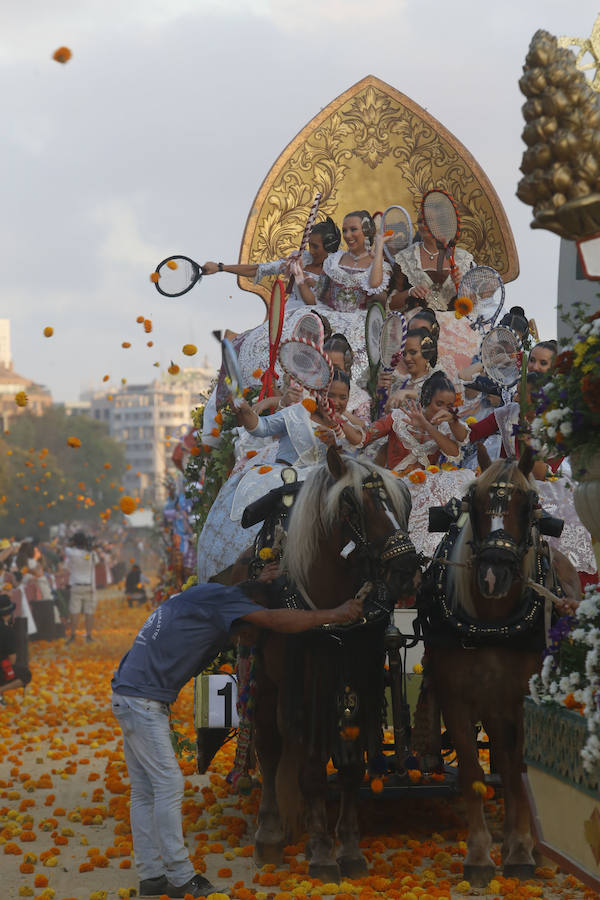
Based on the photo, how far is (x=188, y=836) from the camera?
830cm

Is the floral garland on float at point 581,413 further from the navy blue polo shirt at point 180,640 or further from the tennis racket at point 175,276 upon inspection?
the tennis racket at point 175,276

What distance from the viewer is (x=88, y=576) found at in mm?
21188

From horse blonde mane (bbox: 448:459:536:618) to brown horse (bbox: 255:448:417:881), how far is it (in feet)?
1.17

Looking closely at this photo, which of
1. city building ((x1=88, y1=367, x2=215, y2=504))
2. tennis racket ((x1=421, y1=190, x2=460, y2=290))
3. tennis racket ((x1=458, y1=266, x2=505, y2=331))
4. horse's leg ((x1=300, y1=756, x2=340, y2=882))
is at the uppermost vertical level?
city building ((x1=88, y1=367, x2=215, y2=504))

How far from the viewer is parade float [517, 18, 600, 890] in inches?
199

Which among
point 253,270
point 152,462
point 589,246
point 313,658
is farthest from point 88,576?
point 152,462

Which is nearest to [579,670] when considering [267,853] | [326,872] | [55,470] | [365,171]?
[326,872]

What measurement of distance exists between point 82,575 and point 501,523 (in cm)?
1576

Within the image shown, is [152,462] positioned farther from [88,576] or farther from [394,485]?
[394,485]

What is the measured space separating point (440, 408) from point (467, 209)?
375 cm

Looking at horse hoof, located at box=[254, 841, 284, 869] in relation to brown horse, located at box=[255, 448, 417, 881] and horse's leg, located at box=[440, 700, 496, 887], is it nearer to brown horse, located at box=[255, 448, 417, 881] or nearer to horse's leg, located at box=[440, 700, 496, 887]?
brown horse, located at box=[255, 448, 417, 881]

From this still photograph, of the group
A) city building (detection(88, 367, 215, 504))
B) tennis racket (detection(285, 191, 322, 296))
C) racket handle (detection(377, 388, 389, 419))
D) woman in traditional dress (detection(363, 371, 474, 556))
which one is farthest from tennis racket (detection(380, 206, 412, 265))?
city building (detection(88, 367, 215, 504))

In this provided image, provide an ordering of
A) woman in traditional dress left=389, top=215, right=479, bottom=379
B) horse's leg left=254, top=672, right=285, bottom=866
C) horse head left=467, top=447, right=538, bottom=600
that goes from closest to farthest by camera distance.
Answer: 1. horse head left=467, top=447, right=538, bottom=600
2. horse's leg left=254, top=672, right=285, bottom=866
3. woman in traditional dress left=389, top=215, right=479, bottom=379

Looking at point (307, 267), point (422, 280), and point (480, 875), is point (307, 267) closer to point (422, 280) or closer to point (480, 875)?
point (422, 280)
